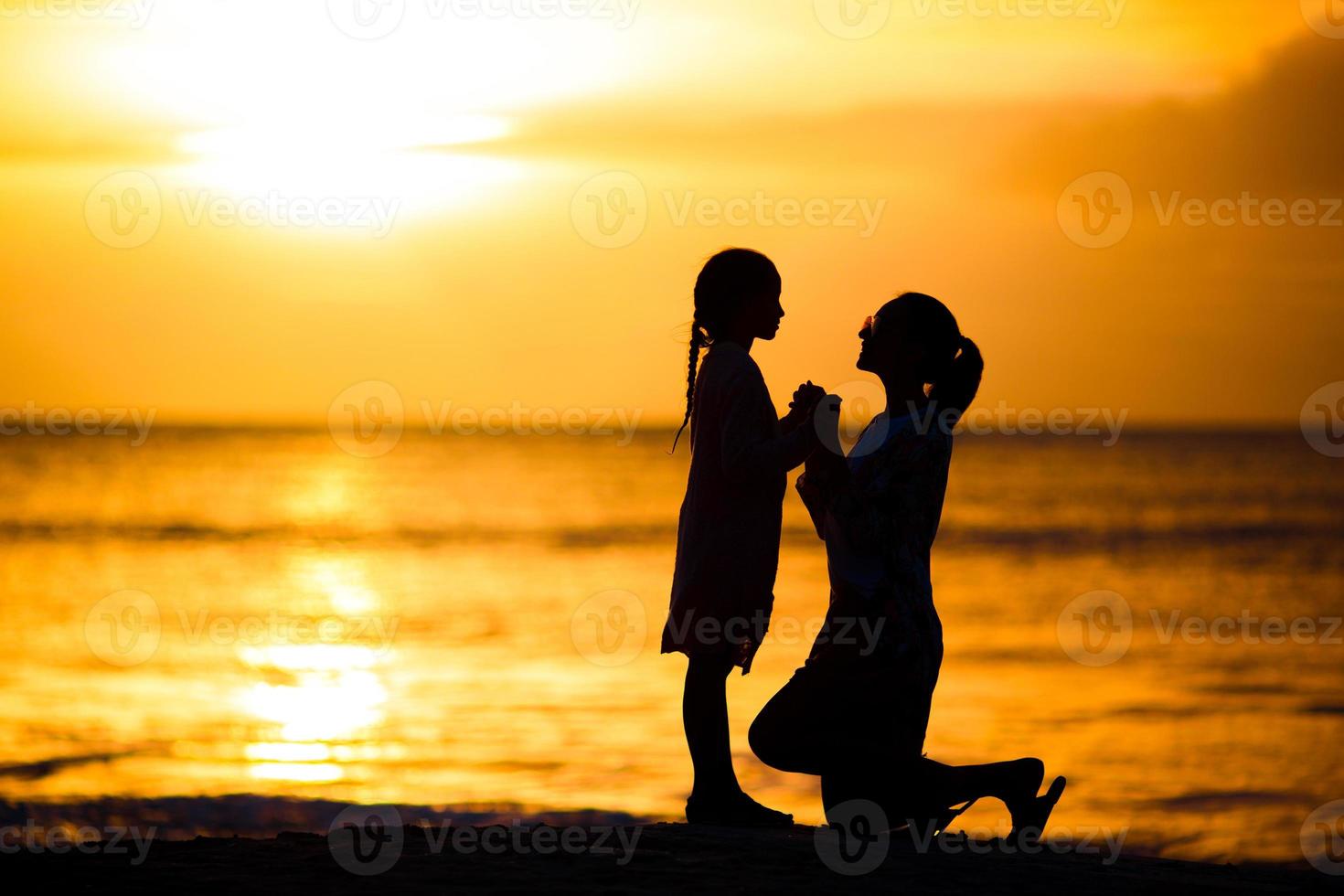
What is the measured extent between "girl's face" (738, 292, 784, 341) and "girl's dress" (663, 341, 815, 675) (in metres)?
0.12

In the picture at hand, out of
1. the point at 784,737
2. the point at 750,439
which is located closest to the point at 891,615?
the point at 784,737

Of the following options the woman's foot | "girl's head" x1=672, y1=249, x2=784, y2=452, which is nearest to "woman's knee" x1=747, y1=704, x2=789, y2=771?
the woman's foot

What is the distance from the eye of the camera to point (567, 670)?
15.7 meters

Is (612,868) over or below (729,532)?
below

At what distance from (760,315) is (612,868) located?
2.18 meters

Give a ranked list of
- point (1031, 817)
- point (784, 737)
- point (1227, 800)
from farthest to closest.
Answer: point (1227, 800), point (1031, 817), point (784, 737)

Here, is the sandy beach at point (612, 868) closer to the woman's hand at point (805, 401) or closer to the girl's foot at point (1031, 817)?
the girl's foot at point (1031, 817)

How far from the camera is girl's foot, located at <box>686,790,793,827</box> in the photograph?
5.51m

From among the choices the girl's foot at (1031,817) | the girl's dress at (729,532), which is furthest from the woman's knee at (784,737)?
the girl's foot at (1031,817)

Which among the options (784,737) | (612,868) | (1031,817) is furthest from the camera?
(1031,817)

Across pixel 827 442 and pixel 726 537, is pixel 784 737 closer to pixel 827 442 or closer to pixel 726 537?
pixel 726 537

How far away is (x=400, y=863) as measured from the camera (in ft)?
15.8

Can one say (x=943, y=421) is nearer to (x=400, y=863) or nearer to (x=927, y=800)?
(x=927, y=800)

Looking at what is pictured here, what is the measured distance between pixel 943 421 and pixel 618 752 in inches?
269
